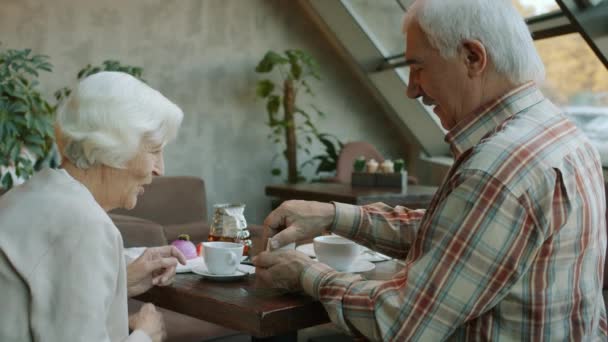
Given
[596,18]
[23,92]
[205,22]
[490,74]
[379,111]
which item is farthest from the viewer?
[379,111]

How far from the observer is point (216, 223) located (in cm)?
181

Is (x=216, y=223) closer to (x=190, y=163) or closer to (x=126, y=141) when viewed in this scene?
(x=126, y=141)

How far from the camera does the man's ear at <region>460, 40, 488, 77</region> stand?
1.35 metres

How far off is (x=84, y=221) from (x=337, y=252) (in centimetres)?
67

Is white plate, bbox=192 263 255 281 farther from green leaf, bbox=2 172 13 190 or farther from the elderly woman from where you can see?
green leaf, bbox=2 172 13 190

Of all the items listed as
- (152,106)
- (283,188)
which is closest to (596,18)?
(283,188)

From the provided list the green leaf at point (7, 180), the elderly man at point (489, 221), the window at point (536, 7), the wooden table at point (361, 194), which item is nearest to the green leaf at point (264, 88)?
the wooden table at point (361, 194)

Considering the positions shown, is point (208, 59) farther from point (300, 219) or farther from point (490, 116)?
point (490, 116)

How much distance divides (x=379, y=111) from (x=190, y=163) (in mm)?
2072

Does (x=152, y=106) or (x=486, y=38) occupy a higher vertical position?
(x=486, y=38)

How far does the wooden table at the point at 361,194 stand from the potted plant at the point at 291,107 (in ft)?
5.57

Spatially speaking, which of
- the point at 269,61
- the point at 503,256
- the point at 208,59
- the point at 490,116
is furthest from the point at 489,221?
the point at 208,59

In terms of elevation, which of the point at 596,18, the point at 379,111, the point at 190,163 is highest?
the point at 596,18

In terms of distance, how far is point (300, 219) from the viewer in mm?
1645
